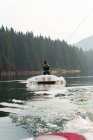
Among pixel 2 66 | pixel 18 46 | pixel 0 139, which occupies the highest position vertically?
pixel 18 46

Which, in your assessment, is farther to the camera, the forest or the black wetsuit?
the forest

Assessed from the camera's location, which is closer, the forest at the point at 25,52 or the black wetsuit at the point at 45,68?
the black wetsuit at the point at 45,68

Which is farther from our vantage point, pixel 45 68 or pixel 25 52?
pixel 25 52

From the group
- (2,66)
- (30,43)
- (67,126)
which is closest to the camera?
(67,126)

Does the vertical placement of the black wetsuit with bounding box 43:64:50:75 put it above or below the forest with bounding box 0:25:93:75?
below

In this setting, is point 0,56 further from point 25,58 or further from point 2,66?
point 25,58

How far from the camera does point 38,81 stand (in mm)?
43875

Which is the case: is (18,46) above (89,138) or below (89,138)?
above

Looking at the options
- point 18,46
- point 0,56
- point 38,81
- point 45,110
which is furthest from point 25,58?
point 45,110

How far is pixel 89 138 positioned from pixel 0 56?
128819 millimetres

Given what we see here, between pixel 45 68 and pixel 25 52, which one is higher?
pixel 25 52

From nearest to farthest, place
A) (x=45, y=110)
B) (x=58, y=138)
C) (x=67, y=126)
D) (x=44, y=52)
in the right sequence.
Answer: (x=58, y=138) → (x=67, y=126) → (x=45, y=110) → (x=44, y=52)

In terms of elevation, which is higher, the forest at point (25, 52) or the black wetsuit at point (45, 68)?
the forest at point (25, 52)

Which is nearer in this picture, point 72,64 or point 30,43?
point 30,43
